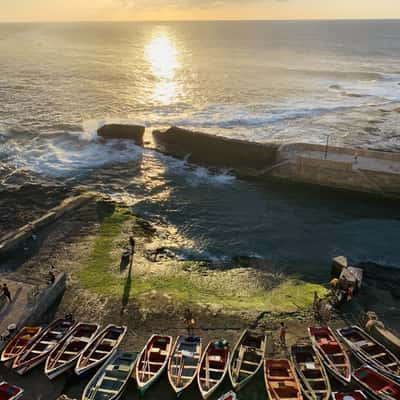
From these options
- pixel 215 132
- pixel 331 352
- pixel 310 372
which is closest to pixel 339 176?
pixel 215 132

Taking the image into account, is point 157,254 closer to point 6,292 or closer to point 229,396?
point 6,292

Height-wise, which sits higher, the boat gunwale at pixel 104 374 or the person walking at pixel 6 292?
the person walking at pixel 6 292

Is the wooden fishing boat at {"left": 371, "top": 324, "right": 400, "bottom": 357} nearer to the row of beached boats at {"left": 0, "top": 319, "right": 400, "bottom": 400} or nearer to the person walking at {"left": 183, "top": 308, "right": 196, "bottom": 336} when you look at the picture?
the row of beached boats at {"left": 0, "top": 319, "right": 400, "bottom": 400}

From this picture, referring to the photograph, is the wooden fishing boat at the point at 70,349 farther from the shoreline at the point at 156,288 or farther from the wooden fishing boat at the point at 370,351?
the wooden fishing boat at the point at 370,351

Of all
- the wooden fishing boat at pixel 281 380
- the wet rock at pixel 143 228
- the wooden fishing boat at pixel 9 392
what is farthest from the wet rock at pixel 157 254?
the wooden fishing boat at pixel 9 392

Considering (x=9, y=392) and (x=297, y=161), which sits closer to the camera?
(x=9, y=392)

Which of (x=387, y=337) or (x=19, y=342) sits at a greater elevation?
(x=19, y=342)

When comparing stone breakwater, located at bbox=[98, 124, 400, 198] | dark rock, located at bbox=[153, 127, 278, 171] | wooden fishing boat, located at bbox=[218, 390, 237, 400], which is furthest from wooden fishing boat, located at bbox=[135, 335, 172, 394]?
dark rock, located at bbox=[153, 127, 278, 171]
